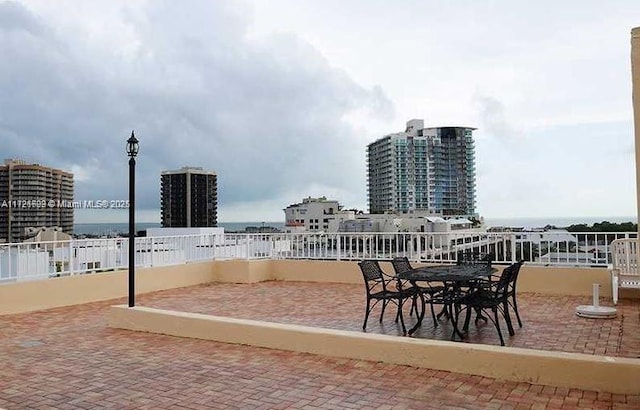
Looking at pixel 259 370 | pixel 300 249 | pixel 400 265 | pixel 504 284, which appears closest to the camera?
pixel 259 370

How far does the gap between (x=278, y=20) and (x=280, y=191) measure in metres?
9.82

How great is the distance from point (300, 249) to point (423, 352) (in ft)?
22.6

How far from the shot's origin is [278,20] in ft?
44.4

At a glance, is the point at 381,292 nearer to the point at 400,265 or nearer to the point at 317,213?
the point at 400,265

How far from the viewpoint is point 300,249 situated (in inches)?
443

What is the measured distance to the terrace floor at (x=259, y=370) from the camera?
12.1 feet

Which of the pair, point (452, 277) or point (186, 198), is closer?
point (452, 277)

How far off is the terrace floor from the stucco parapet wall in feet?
0.31

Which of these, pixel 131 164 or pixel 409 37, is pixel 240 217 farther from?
pixel 131 164

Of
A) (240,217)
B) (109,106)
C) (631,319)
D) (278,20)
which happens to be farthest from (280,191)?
(631,319)

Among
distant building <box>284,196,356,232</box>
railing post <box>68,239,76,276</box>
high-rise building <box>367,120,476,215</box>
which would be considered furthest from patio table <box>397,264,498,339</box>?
high-rise building <box>367,120,476,215</box>

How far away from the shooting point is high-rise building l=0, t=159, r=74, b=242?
12125mm

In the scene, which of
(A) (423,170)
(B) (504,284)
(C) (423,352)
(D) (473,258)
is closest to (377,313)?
(D) (473,258)

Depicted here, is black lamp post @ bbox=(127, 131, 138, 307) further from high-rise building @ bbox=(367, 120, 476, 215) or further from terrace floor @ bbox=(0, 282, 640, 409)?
high-rise building @ bbox=(367, 120, 476, 215)
